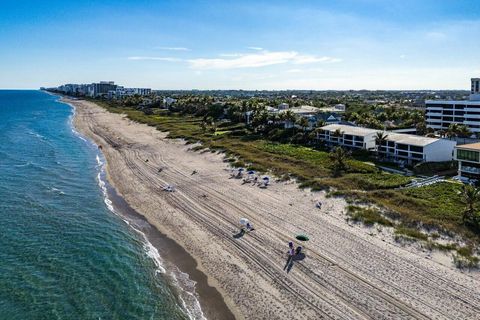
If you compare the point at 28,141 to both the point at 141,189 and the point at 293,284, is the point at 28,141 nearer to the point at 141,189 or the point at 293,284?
the point at 141,189

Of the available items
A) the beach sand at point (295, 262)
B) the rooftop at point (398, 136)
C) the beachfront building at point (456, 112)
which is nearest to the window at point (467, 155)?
the rooftop at point (398, 136)

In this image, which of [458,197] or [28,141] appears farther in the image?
[28,141]

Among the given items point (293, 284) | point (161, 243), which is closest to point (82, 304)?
point (161, 243)

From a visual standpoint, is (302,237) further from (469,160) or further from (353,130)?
(353,130)

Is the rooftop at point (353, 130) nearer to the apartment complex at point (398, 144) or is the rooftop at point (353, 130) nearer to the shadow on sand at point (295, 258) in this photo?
the apartment complex at point (398, 144)

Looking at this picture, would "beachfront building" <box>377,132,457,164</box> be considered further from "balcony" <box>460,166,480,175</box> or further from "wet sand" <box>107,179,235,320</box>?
"wet sand" <box>107,179,235,320</box>

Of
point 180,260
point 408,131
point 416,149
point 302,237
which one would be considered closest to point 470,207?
point 302,237
